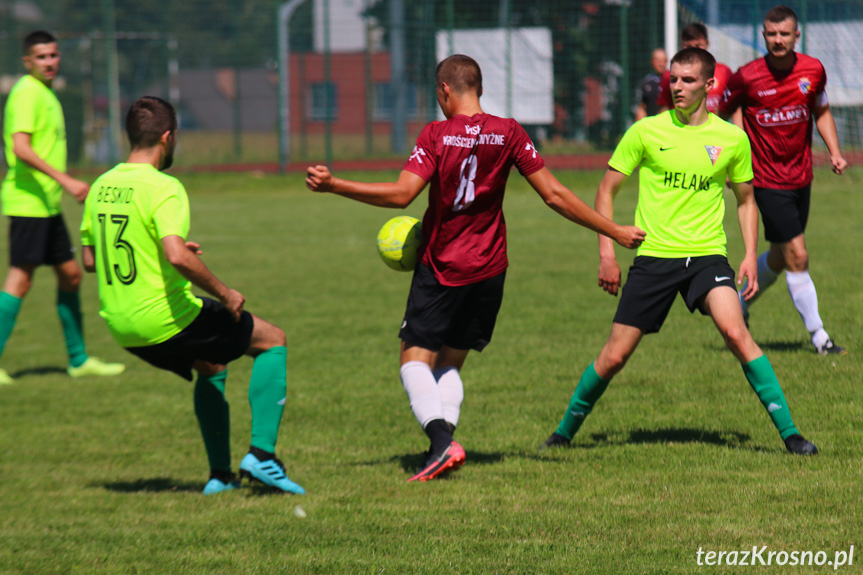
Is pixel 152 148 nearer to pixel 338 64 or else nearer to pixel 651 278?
pixel 651 278

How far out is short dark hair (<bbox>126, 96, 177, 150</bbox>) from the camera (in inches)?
194

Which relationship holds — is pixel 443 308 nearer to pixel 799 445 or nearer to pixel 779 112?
pixel 799 445

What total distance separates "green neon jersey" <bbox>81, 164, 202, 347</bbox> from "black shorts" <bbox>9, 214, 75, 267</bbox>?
369cm

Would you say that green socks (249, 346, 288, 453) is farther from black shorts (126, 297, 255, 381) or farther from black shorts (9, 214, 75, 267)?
black shorts (9, 214, 75, 267)

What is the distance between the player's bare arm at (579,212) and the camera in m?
4.98

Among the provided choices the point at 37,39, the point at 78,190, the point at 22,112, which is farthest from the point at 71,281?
the point at 37,39

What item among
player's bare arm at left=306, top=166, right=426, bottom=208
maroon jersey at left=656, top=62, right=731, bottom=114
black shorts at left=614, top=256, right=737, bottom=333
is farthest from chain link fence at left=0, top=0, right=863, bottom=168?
player's bare arm at left=306, top=166, right=426, bottom=208

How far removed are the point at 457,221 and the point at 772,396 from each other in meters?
1.91

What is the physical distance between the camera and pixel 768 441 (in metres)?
5.38

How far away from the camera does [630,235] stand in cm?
496

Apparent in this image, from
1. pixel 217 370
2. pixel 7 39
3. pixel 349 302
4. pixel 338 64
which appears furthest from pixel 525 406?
pixel 7 39

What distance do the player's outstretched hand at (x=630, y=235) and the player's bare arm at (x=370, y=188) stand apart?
41.2 inches

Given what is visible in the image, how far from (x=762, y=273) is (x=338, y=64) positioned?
2289cm

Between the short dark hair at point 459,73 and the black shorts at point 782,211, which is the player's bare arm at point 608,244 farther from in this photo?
the black shorts at point 782,211
